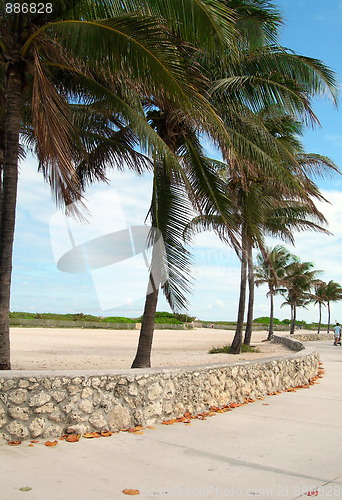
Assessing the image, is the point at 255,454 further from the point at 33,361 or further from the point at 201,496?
the point at 33,361

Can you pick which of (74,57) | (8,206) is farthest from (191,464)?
(74,57)

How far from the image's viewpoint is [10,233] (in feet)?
19.9

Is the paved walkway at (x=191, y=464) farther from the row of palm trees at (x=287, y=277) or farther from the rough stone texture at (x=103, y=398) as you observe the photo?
the row of palm trees at (x=287, y=277)

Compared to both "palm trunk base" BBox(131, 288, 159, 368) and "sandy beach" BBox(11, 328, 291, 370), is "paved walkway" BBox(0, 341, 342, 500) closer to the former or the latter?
"palm trunk base" BBox(131, 288, 159, 368)

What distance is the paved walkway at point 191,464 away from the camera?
3406 mm

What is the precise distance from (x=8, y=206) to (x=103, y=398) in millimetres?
2866

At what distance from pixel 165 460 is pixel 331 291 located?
60.5 metres

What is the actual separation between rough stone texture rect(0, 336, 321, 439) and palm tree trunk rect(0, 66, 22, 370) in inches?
58.3

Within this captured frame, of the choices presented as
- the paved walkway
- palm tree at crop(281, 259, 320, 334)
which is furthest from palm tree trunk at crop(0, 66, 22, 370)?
palm tree at crop(281, 259, 320, 334)

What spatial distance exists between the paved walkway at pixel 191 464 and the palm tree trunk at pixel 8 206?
6.75ft

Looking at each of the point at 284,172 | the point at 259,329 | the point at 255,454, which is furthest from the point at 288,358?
the point at 259,329

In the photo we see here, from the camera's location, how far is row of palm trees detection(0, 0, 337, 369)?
560 cm

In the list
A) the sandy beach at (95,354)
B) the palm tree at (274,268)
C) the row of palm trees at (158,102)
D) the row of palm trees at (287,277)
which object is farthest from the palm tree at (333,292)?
the row of palm trees at (158,102)

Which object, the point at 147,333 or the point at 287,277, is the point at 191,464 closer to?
Answer: the point at 147,333
